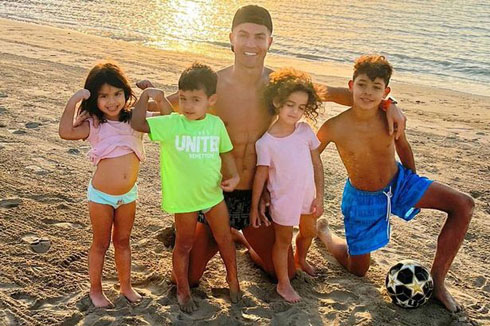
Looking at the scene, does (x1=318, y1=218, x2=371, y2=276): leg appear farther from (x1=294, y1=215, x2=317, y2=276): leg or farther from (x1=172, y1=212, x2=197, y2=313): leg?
(x1=172, y1=212, x2=197, y2=313): leg

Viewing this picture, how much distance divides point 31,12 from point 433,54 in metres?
16.8

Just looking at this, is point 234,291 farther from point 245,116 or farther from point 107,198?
point 245,116

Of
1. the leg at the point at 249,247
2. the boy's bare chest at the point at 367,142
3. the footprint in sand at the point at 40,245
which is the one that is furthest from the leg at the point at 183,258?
the boy's bare chest at the point at 367,142

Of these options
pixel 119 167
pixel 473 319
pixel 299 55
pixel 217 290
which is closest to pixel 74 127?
pixel 119 167

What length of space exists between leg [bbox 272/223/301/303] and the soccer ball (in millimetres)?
735

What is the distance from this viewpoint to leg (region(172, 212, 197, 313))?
394 cm

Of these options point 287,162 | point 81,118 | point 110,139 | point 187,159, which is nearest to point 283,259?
point 287,162

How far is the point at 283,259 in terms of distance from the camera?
13.9 ft

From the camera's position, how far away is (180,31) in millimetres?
20984

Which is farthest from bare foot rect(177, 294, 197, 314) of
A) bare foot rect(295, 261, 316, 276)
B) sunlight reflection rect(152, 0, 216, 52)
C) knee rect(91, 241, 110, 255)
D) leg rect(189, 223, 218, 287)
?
sunlight reflection rect(152, 0, 216, 52)

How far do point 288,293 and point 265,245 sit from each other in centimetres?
46

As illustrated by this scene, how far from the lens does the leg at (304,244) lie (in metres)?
4.48

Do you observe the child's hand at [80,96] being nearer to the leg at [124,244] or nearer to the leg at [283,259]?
the leg at [124,244]

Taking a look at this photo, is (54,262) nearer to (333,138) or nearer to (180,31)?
(333,138)
